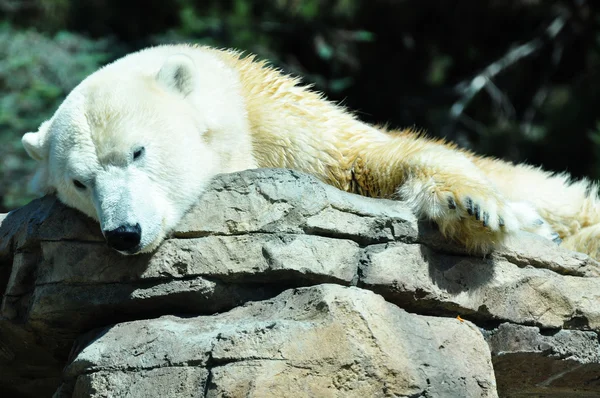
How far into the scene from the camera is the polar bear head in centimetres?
281

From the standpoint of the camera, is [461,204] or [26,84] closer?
[461,204]

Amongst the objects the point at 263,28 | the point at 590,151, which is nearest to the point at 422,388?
the point at 590,151

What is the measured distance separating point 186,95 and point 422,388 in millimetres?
1410

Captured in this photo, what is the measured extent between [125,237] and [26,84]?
4.65m

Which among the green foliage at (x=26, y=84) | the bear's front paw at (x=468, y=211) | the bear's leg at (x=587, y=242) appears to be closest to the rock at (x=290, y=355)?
the bear's front paw at (x=468, y=211)

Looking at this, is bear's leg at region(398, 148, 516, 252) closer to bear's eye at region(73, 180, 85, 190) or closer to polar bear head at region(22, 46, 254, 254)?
polar bear head at region(22, 46, 254, 254)

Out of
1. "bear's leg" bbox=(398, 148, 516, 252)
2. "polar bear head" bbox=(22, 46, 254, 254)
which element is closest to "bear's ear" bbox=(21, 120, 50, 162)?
"polar bear head" bbox=(22, 46, 254, 254)

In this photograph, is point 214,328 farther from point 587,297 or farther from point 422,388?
point 587,297

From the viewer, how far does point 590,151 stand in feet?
24.0

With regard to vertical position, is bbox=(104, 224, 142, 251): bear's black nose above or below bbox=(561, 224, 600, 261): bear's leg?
above

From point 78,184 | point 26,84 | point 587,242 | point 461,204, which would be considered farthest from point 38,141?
point 26,84

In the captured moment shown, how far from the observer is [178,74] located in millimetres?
3227

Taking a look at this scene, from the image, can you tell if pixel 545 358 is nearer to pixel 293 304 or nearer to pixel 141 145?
pixel 293 304

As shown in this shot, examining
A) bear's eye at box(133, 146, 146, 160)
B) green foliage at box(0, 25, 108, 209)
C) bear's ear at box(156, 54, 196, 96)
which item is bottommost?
green foliage at box(0, 25, 108, 209)
